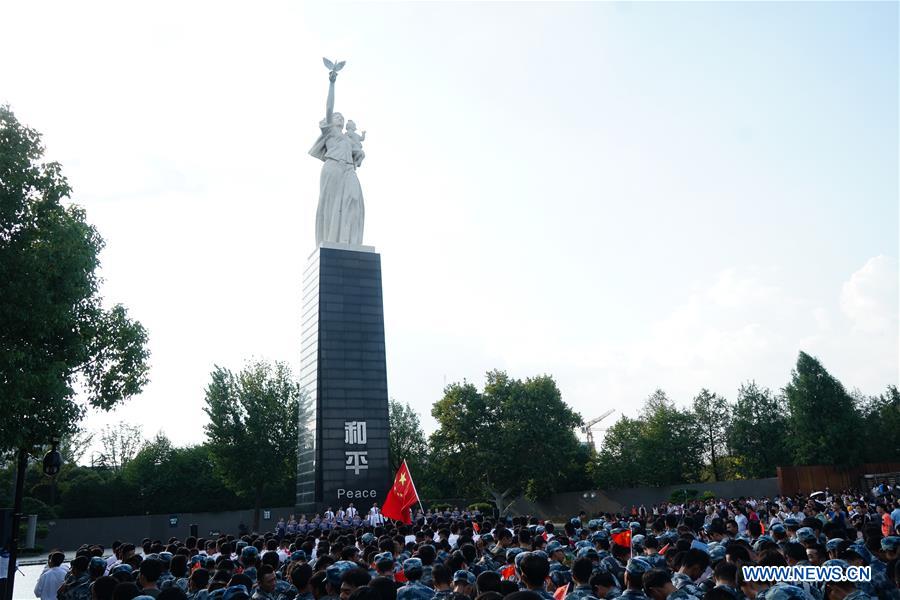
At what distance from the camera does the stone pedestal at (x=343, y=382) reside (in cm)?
2725

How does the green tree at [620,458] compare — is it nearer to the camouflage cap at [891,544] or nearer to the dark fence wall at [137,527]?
the dark fence wall at [137,527]

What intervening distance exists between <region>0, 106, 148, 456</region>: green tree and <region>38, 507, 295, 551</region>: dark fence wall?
28453 millimetres

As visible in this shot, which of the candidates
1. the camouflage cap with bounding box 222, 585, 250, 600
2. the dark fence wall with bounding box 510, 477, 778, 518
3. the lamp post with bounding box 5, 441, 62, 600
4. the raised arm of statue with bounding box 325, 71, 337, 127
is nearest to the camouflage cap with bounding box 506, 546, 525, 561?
the camouflage cap with bounding box 222, 585, 250, 600

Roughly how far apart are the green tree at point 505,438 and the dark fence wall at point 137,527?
1268cm

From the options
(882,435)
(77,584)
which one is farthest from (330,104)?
(882,435)

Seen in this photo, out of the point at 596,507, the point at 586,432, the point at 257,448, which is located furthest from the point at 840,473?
the point at 586,432

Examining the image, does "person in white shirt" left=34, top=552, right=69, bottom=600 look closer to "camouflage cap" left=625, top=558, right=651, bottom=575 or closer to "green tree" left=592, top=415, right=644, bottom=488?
"camouflage cap" left=625, top=558, right=651, bottom=575

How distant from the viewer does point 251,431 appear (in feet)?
147

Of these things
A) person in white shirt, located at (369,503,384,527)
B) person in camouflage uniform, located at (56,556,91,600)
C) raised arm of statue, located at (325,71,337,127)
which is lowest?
person in white shirt, located at (369,503,384,527)

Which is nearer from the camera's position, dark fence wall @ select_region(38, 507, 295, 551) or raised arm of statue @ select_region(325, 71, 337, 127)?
raised arm of statue @ select_region(325, 71, 337, 127)

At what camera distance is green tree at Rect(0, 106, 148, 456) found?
13.0m

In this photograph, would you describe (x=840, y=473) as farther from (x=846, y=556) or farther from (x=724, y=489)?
(x=846, y=556)

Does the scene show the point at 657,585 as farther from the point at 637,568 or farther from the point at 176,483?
the point at 176,483

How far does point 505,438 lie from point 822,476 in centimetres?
1976
